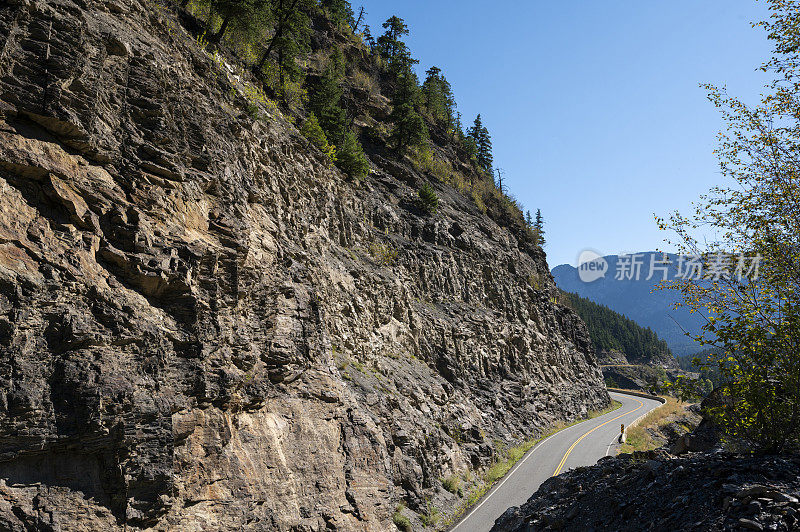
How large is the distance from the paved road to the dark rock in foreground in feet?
24.6

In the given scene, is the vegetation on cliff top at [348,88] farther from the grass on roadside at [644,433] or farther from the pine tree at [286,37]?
the grass on roadside at [644,433]

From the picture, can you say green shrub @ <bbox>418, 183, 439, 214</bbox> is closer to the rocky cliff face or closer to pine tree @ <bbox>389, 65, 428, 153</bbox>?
pine tree @ <bbox>389, 65, 428, 153</bbox>

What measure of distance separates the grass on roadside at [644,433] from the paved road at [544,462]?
1.03 m

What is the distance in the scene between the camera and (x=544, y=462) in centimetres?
2491

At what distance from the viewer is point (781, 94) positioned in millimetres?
8133

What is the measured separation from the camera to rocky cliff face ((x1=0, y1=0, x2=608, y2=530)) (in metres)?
8.27

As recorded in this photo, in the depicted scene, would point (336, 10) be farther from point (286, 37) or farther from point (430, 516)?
point (430, 516)

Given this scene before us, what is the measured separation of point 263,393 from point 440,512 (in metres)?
10.0

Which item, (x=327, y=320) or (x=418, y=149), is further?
(x=418, y=149)

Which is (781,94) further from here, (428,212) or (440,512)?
(428,212)

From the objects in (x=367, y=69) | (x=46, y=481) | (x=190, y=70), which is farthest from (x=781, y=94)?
(x=367, y=69)

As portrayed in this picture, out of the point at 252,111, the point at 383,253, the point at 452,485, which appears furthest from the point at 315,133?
the point at 452,485

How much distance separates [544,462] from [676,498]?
19566mm

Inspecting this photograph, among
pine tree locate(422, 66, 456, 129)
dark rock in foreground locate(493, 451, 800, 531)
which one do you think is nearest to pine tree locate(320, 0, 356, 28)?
pine tree locate(422, 66, 456, 129)
